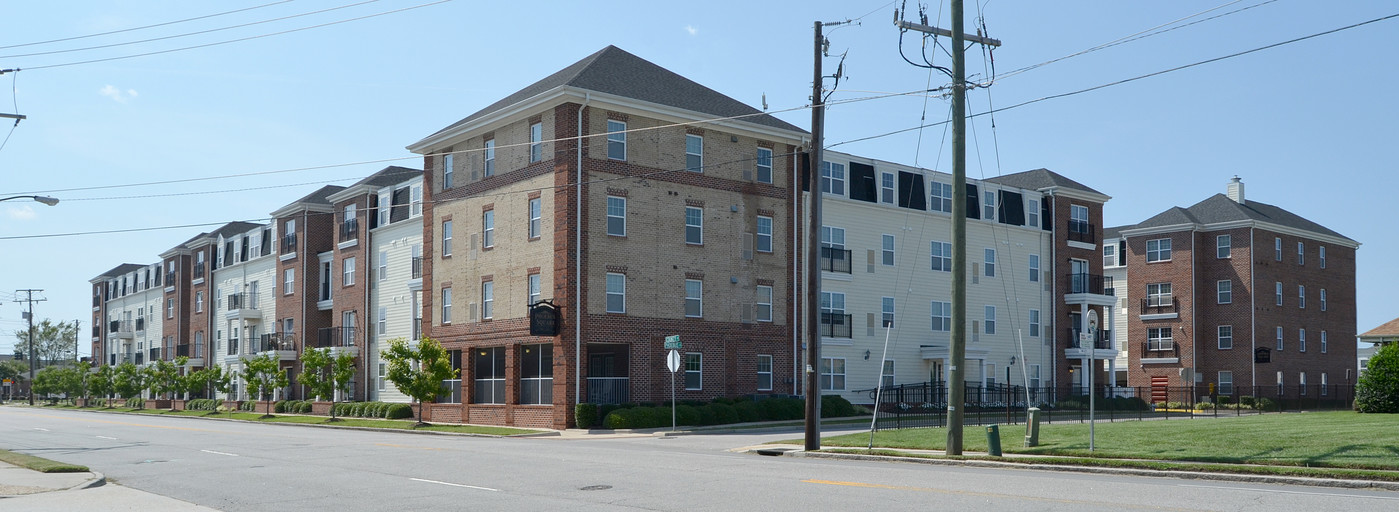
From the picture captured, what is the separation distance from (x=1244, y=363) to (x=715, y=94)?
35426 millimetres

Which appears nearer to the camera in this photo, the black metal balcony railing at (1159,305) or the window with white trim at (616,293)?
the window with white trim at (616,293)

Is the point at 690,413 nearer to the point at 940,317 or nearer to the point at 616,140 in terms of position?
the point at 616,140

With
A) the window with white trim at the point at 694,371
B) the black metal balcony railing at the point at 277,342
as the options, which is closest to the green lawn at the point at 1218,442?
the window with white trim at the point at 694,371

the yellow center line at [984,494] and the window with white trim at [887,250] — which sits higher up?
the window with white trim at [887,250]

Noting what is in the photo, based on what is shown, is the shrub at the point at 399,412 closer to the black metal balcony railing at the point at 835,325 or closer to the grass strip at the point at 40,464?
the black metal balcony railing at the point at 835,325

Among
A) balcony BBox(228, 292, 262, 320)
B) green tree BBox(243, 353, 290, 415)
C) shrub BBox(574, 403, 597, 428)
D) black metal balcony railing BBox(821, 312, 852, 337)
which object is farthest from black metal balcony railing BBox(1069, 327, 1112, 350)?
balcony BBox(228, 292, 262, 320)

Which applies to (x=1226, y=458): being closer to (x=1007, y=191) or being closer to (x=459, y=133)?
(x=459, y=133)

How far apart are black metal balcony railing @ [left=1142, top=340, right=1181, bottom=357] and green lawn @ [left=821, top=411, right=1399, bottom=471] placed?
1487 inches

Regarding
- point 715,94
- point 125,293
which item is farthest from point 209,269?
point 715,94

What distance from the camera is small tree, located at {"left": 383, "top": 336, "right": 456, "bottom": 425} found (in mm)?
40375

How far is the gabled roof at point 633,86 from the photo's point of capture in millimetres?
40250

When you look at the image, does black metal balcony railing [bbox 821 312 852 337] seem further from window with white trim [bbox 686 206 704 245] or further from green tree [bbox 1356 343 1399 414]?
green tree [bbox 1356 343 1399 414]

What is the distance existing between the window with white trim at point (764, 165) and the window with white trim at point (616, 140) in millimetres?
6360

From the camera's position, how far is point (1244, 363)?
2454 inches
